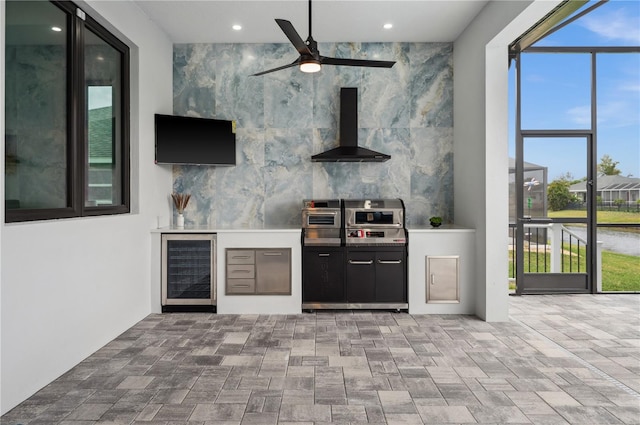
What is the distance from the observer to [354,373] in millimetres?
2928

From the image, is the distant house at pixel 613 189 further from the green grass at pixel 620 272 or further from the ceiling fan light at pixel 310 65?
the ceiling fan light at pixel 310 65

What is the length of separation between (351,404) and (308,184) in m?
3.15

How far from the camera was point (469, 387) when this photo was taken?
269cm

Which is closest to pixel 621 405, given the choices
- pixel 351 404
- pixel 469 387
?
pixel 469 387

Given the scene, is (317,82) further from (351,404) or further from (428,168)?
(351,404)

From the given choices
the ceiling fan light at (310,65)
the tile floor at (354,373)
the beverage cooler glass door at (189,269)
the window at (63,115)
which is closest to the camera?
the tile floor at (354,373)

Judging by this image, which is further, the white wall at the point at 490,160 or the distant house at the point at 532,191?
the distant house at the point at 532,191

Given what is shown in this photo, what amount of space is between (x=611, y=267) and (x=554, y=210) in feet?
3.72

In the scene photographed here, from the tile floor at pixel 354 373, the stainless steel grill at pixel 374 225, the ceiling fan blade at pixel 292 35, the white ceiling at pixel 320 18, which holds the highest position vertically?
the white ceiling at pixel 320 18

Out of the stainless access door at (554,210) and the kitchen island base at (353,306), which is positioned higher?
the stainless access door at (554,210)

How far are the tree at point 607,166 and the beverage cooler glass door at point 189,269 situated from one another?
5.07 metres

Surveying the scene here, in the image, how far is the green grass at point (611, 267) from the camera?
5477 mm

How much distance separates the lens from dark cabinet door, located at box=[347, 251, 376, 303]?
15.0 feet

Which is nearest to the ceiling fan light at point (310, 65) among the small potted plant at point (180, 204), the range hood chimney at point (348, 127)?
the range hood chimney at point (348, 127)
